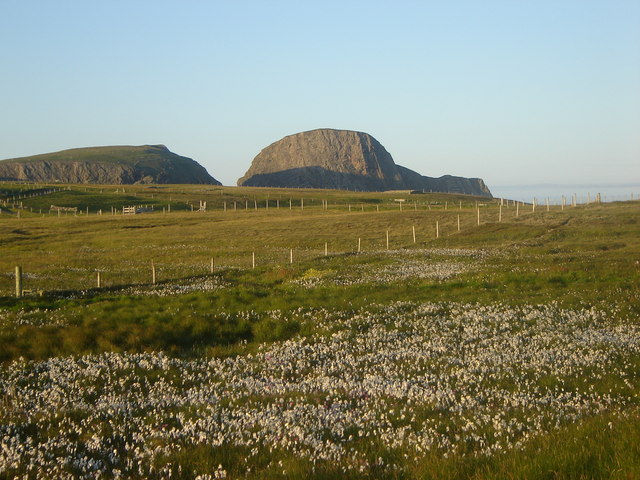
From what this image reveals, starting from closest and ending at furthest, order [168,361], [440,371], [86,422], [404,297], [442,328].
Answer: [86,422] < [440,371] < [168,361] < [442,328] < [404,297]

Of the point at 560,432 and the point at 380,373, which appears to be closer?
the point at 560,432

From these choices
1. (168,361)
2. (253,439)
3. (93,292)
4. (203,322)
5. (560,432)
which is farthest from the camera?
(93,292)

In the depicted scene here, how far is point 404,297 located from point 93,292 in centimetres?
1852

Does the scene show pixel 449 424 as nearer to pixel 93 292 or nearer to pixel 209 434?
pixel 209 434

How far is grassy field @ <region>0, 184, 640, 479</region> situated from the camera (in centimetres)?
884

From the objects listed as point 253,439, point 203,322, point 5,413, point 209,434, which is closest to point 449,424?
point 253,439

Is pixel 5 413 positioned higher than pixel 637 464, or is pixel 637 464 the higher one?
pixel 637 464

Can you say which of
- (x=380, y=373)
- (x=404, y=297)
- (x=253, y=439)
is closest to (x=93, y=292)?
(x=404, y=297)

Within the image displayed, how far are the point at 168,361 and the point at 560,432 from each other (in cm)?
1175

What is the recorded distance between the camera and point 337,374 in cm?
1531

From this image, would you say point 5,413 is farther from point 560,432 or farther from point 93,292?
point 93,292

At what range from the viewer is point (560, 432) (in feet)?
29.1

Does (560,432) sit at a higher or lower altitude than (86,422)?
higher

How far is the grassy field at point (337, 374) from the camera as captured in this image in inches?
348
